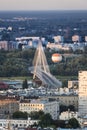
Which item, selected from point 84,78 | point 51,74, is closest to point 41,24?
point 51,74

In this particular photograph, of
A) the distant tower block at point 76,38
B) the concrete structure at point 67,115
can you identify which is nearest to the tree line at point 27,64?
the concrete structure at point 67,115

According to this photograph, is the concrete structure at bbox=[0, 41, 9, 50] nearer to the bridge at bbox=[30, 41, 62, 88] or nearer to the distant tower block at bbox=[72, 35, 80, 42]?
the distant tower block at bbox=[72, 35, 80, 42]

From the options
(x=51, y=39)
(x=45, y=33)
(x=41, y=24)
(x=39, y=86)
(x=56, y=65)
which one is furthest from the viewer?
(x=41, y=24)

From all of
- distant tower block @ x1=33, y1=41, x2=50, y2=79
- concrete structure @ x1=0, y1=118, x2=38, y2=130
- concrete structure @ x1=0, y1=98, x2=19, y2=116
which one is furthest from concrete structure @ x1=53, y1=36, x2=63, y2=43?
concrete structure @ x1=0, y1=118, x2=38, y2=130

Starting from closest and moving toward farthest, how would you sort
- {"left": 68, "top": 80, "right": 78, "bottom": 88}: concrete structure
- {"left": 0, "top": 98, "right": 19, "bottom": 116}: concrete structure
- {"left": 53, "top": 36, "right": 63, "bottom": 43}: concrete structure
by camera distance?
{"left": 0, "top": 98, "right": 19, "bottom": 116}: concrete structure
{"left": 68, "top": 80, "right": 78, "bottom": 88}: concrete structure
{"left": 53, "top": 36, "right": 63, "bottom": 43}: concrete structure

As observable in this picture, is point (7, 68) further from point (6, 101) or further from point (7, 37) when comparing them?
point (7, 37)

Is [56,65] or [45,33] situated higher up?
[56,65]

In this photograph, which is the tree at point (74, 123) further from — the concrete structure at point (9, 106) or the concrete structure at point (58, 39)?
the concrete structure at point (58, 39)

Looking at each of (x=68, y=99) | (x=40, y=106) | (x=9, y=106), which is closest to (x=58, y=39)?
(x=68, y=99)
